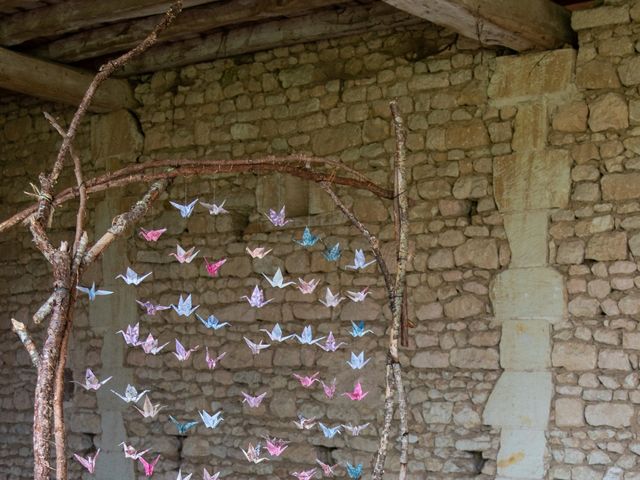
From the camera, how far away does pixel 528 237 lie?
527 cm

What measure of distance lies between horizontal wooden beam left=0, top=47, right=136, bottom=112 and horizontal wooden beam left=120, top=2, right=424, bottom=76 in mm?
168

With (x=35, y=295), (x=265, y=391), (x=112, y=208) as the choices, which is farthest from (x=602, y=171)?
(x=35, y=295)

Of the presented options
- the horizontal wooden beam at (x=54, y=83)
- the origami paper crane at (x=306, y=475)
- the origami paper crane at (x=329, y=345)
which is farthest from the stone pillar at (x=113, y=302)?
the origami paper crane at (x=329, y=345)

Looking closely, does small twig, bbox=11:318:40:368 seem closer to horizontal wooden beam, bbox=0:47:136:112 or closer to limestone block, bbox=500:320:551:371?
limestone block, bbox=500:320:551:371

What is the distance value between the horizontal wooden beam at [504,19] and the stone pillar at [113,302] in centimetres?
271

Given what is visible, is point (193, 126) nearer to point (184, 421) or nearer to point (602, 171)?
point (184, 421)

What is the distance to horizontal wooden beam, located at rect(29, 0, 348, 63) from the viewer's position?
5.66m

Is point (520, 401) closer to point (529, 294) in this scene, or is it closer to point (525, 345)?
point (525, 345)

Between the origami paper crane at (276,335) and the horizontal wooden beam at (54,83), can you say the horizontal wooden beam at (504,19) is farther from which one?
the horizontal wooden beam at (54,83)

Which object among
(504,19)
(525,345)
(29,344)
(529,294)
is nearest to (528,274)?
(529,294)

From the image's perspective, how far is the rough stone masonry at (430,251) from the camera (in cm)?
507

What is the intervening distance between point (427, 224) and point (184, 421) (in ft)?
6.92

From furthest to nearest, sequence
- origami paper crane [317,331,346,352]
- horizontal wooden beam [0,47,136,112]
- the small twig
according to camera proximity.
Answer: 1. horizontal wooden beam [0,47,136,112]
2. origami paper crane [317,331,346,352]
3. the small twig

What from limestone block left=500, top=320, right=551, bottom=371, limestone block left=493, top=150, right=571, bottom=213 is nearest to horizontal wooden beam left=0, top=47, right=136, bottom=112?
limestone block left=493, top=150, right=571, bottom=213
